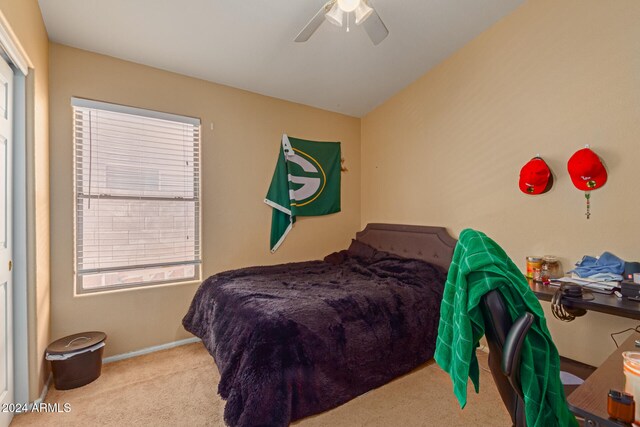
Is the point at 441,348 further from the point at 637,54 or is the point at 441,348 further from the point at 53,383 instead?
the point at 53,383

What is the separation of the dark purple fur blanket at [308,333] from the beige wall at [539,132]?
2.74 feet

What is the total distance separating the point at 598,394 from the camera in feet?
2.57

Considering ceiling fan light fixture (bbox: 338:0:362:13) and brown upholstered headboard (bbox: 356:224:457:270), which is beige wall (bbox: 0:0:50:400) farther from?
brown upholstered headboard (bbox: 356:224:457:270)

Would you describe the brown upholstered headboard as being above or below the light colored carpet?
above

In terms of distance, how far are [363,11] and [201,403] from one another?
8.95ft

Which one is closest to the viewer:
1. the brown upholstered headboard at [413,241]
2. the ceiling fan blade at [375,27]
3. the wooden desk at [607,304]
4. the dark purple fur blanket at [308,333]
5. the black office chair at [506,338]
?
the black office chair at [506,338]

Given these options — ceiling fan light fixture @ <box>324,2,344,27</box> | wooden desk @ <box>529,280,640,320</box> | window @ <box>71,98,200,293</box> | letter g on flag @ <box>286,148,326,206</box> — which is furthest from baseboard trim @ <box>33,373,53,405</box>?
wooden desk @ <box>529,280,640,320</box>

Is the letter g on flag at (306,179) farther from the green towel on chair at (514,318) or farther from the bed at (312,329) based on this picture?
the green towel on chair at (514,318)

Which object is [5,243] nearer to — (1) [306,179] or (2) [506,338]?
(2) [506,338]

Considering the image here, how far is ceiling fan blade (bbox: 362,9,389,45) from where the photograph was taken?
1.88 m

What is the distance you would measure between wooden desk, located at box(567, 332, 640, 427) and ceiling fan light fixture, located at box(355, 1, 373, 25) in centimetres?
201

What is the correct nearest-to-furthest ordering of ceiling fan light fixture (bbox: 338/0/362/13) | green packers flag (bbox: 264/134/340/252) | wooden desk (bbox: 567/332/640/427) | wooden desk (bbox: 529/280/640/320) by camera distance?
1. wooden desk (bbox: 567/332/640/427)
2. wooden desk (bbox: 529/280/640/320)
3. ceiling fan light fixture (bbox: 338/0/362/13)
4. green packers flag (bbox: 264/134/340/252)

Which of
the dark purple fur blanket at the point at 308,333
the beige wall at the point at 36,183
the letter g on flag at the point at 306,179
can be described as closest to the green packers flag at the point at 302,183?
the letter g on flag at the point at 306,179

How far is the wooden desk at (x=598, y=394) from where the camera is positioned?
0.70m
